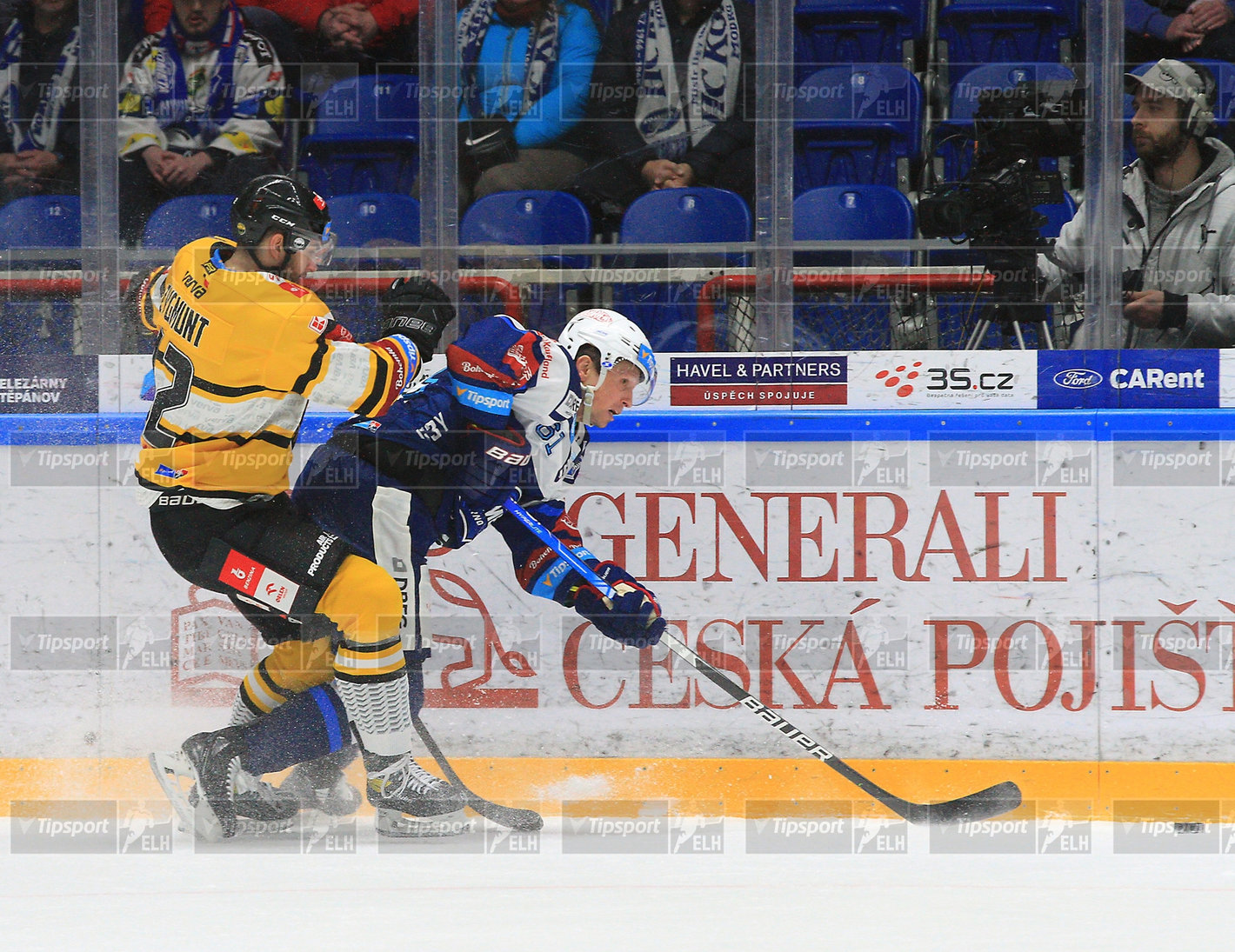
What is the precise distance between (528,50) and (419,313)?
1.04m

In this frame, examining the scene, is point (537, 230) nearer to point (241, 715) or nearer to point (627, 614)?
point (627, 614)

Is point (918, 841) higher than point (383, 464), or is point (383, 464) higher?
point (383, 464)

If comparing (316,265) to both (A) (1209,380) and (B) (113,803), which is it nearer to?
(B) (113,803)

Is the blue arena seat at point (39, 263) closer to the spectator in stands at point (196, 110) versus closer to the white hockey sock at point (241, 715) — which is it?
the spectator in stands at point (196, 110)

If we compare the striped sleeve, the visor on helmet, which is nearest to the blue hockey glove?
the striped sleeve

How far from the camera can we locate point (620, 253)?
4102 mm

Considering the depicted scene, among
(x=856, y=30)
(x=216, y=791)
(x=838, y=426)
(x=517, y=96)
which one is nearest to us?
(x=216, y=791)

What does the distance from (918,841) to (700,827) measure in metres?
0.54

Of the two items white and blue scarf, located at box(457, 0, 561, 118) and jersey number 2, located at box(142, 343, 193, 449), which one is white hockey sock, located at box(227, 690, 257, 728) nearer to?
jersey number 2, located at box(142, 343, 193, 449)

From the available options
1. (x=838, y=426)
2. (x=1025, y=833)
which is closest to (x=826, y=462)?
(x=838, y=426)

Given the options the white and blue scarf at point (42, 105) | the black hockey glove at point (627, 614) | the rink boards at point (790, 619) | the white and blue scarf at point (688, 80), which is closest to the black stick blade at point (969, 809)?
the rink boards at point (790, 619)

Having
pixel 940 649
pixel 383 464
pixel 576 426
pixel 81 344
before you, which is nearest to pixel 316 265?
pixel 383 464

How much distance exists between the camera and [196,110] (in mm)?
4195

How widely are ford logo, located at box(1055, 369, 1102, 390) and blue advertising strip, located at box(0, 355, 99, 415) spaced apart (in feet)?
9.00
